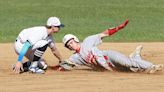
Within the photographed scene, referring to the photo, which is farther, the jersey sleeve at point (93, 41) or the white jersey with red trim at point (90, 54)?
the jersey sleeve at point (93, 41)

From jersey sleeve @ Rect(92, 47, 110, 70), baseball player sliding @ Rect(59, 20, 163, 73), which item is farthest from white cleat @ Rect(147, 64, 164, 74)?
jersey sleeve @ Rect(92, 47, 110, 70)

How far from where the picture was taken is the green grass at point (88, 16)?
18.2 m

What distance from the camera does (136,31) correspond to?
1914cm

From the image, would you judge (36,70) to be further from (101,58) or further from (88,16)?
(88,16)

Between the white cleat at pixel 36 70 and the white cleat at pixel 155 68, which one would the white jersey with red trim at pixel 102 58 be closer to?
the white cleat at pixel 155 68

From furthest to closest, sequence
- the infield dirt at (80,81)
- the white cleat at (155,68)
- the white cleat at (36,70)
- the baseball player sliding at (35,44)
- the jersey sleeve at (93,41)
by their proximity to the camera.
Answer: the jersey sleeve at (93,41)
the white cleat at (36,70)
the baseball player sliding at (35,44)
the white cleat at (155,68)
the infield dirt at (80,81)

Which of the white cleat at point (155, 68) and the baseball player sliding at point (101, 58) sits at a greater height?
the baseball player sliding at point (101, 58)

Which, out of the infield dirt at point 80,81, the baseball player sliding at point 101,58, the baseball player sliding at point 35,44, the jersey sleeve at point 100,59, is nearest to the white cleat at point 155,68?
the baseball player sliding at point 101,58

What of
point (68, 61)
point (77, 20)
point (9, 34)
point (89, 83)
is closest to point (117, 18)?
point (77, 20)

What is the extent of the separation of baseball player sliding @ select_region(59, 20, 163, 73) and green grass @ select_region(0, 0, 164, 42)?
5.88m

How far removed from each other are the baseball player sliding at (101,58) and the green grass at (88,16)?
5.88 m

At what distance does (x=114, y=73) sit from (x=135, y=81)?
3.66 ft

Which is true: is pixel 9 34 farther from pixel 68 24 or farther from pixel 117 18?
pixel 117 18

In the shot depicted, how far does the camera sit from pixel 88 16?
25.0 meters
